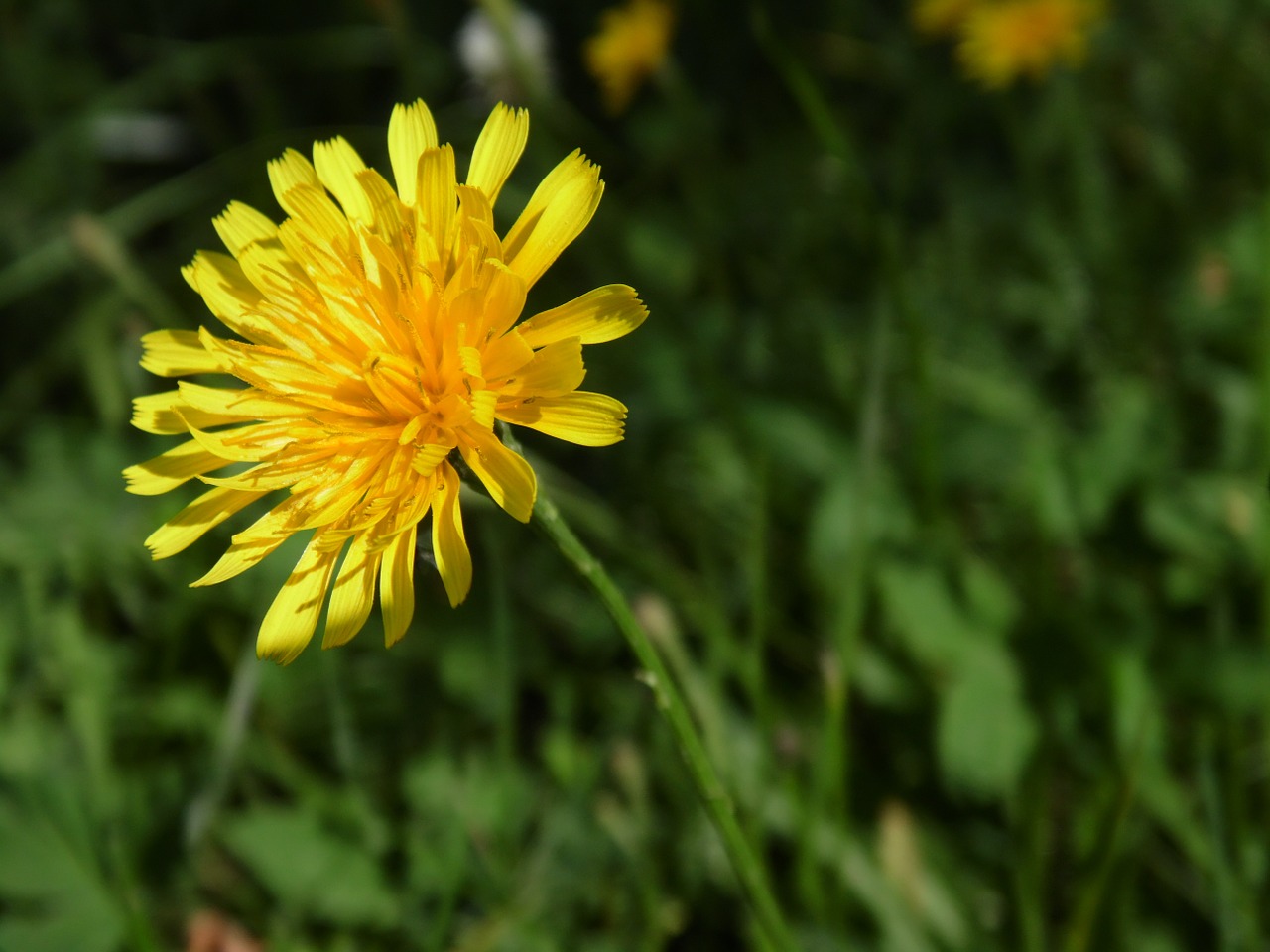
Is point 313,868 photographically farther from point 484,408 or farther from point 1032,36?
point 1032,36

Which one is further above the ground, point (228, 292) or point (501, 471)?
point (228, 292)

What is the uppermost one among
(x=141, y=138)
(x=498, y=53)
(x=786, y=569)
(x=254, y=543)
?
(x=141, y=138)

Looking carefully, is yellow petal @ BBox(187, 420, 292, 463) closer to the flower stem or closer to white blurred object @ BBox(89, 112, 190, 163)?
the flower stem

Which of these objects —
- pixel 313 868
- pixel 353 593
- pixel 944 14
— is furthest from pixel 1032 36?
pixel 313 868

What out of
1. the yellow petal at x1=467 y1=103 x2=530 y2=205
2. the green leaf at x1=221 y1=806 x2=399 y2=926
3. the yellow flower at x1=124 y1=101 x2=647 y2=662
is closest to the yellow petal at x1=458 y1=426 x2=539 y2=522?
the yellow flower at x1=124 y1=101 x2=647 y2=662

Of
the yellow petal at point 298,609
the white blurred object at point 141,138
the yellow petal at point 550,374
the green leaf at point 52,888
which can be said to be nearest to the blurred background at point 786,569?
the green leaf at point 52,888
